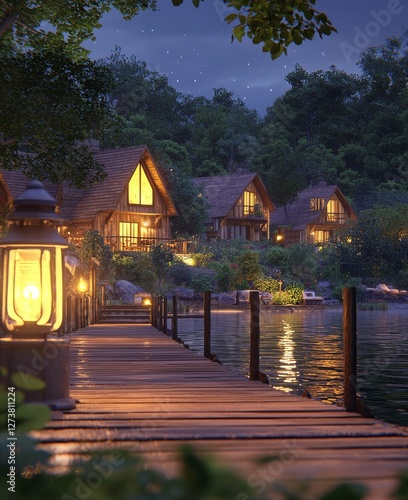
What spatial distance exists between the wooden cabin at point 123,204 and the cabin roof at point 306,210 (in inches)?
815

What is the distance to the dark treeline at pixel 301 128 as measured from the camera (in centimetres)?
7300

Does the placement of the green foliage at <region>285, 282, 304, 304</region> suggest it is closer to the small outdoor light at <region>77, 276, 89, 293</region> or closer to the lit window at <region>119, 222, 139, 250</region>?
the lit window at <region>119, 222, 139, 250</region>

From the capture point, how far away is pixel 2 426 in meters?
2.06

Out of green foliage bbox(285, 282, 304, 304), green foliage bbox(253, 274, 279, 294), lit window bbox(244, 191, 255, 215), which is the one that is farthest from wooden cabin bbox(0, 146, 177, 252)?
lit window bbox(244, 191, 255, 215)

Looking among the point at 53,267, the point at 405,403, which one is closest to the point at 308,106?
the point at 405,403

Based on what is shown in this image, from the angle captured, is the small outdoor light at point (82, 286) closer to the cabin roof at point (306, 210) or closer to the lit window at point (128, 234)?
the lit window at point (128, 234)

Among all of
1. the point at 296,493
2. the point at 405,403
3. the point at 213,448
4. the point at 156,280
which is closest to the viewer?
the point at 296,493

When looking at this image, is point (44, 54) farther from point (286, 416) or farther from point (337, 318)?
point (337, 318)

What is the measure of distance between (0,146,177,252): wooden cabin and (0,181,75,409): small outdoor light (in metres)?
41.1

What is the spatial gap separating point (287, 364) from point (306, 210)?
5404 cm

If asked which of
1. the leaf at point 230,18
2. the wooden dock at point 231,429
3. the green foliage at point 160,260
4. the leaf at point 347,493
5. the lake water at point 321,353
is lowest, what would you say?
the lake water at point 321,353

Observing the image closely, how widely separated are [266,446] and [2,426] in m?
3.10

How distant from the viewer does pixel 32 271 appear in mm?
6531

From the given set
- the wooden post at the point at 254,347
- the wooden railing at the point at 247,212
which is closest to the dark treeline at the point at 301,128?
the wooden railing at the point at 247,212
